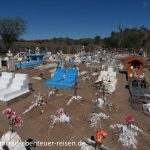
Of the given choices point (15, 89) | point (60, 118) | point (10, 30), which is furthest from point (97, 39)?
point (60, 118)

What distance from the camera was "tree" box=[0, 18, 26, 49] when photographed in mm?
51344

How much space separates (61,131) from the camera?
8.93 m

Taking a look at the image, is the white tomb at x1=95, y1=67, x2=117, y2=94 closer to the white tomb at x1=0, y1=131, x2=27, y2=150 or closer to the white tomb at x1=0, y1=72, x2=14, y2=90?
the white tomb at x1=0, y1=72, x2=14, y2=90

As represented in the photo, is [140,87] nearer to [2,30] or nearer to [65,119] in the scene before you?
[65,119]

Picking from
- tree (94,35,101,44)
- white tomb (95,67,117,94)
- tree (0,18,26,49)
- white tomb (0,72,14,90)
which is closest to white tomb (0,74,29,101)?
white tomb (0,72,14,90)

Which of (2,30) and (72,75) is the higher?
(2,30)

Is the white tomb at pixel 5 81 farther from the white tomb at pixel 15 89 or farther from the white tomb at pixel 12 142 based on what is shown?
the white tomb at pixel 12 142

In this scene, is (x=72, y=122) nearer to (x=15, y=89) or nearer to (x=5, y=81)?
(x=15, y=89)

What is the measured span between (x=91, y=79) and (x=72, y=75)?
8.52ft

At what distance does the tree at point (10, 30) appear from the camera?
168 ft

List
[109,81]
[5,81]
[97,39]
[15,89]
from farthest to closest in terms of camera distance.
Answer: [97,39]
[109,81]
[5,81]
[15,89]

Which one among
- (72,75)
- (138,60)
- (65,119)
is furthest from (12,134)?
(138,60)

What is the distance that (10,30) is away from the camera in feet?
172

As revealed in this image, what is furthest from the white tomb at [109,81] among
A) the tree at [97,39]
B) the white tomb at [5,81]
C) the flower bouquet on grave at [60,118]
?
the tree at [97,39]
